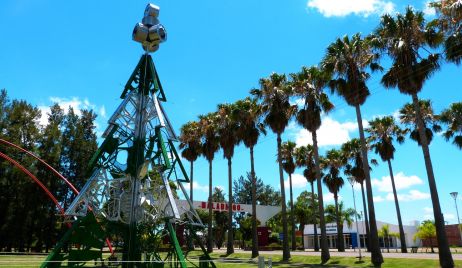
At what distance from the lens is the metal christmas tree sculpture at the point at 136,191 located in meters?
17.4

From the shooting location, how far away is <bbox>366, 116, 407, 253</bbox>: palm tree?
1768 inches

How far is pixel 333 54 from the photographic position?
3120 cm

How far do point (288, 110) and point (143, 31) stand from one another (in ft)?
63.7

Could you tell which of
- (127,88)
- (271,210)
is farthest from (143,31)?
(271,210)

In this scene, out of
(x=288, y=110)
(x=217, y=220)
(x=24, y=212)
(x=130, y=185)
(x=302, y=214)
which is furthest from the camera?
(x=217, y=220)

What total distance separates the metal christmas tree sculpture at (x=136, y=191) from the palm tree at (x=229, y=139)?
75.3 ft

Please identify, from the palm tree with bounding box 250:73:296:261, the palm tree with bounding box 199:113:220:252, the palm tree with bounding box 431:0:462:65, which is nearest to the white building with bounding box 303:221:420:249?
the palm tree with bounding box 199:113:220:252

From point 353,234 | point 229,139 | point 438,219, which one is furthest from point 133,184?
point 353,234

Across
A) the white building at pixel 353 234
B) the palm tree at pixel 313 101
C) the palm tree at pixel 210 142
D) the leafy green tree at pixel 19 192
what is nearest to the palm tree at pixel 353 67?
the palm tree at pixel 313 101

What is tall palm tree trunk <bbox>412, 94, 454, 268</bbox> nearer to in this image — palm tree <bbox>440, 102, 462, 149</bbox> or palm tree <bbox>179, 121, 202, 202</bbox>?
palm tree <bbox>440, 102, 462, 149</bbox>

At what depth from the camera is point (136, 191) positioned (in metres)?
18.4

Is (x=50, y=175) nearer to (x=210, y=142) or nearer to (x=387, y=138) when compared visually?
(x=210, y=142)

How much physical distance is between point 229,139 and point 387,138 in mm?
17152

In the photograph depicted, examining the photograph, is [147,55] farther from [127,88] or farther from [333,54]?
[333,54]
